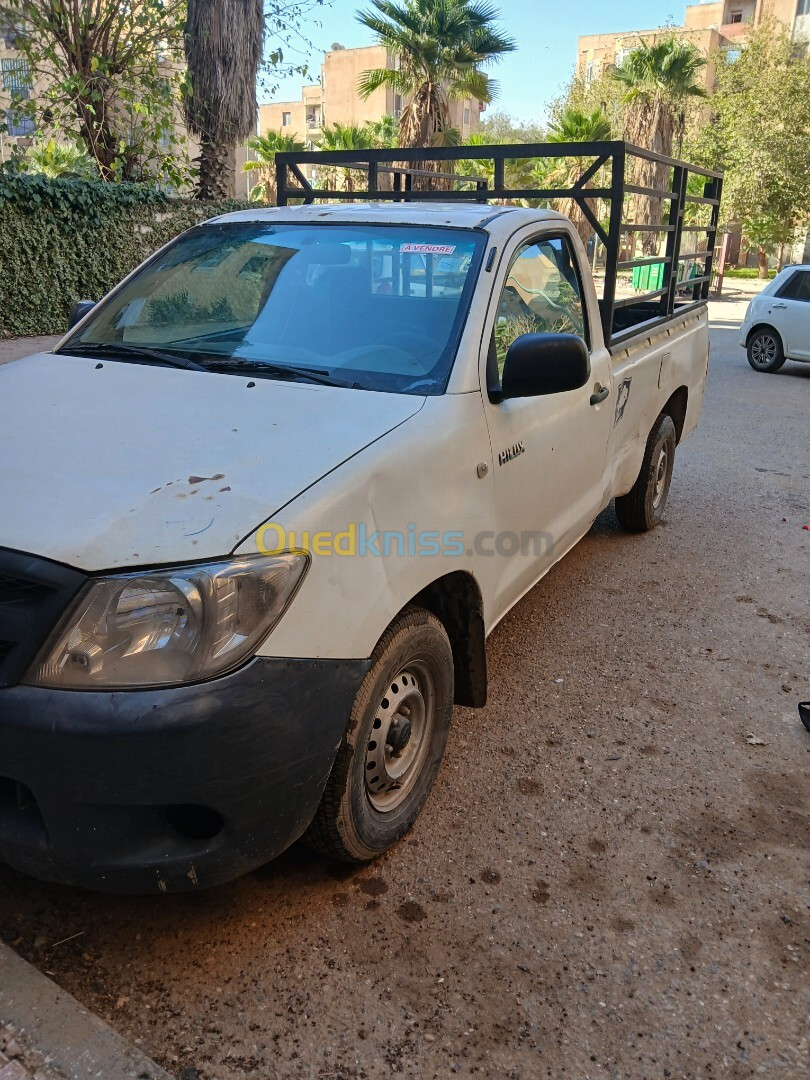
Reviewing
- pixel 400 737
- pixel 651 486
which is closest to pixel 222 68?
pixel 651 486

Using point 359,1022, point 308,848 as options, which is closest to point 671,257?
point 308,848

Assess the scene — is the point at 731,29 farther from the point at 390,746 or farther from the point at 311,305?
the point at 390,746

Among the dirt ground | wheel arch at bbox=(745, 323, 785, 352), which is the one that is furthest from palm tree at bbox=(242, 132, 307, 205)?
the dirt ground

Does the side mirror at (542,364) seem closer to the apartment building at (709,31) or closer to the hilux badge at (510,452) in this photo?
the hilux badge at (510,452)

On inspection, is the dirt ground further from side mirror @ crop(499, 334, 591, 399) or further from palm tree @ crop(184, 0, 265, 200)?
Answer: palm tree @ crop(184, 0, 265, 200)

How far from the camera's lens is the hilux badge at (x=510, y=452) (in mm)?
3092

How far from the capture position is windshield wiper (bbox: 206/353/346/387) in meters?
2.89

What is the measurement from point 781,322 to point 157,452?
1302 centimetres

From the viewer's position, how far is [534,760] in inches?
133

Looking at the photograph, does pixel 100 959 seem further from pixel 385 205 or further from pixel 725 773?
pixel 385 205

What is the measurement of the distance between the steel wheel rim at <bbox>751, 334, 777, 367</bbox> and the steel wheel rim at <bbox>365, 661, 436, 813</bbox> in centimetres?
1264

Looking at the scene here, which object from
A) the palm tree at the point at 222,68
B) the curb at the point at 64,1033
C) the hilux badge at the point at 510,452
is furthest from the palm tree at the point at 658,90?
the curb at the point at 64,1033

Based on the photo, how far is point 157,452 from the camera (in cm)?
240

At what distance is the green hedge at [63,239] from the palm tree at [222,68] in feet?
4.52
